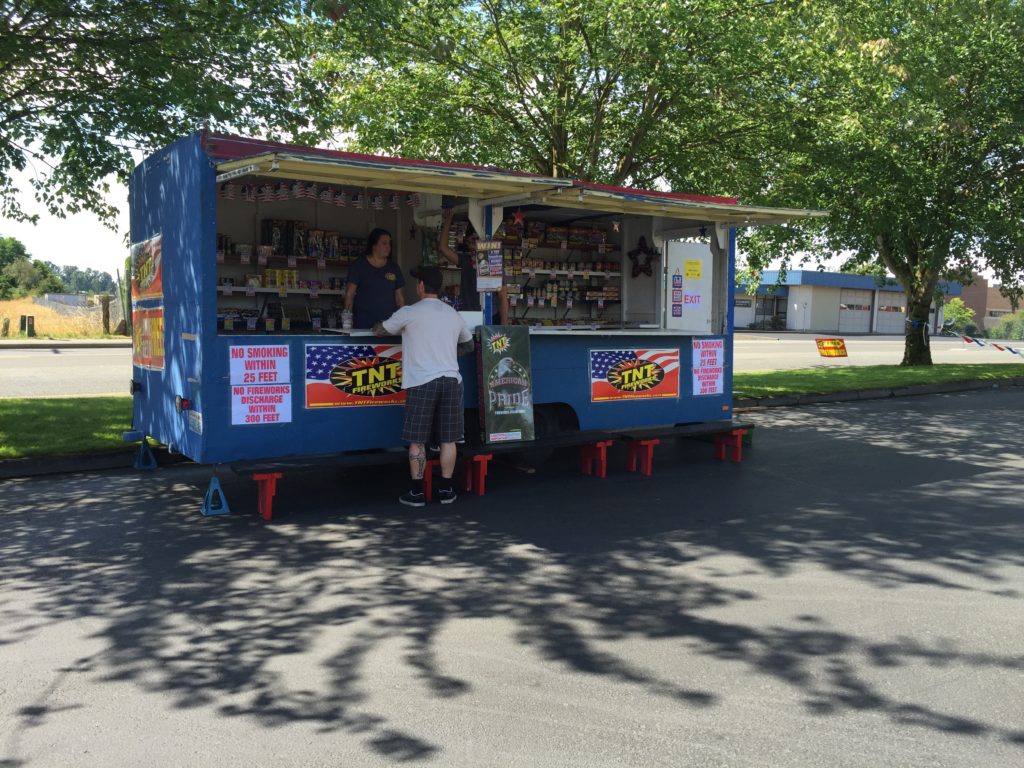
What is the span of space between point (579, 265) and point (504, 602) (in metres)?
7.01

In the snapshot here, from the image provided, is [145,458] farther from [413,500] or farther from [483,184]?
[483,184]

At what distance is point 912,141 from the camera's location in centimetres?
1527

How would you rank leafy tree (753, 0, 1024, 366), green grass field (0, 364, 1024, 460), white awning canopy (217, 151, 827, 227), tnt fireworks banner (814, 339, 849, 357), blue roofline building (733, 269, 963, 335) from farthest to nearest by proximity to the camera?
blue roofline building (733, 269, 963, 335) < tnt fireworks banner (814, 339, 849, 357) < leafy tree (753, 0, 1024, 366) < green grass field (0, 364, 1024, 460) < white awning canopy (217, 151, 827, 227)

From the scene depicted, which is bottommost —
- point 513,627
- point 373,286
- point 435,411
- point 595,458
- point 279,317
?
point 513,627

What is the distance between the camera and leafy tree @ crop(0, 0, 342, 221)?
8.87 meters

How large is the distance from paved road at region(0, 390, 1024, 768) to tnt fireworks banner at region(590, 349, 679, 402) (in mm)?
1428

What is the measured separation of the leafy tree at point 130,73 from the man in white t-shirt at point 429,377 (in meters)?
4.06

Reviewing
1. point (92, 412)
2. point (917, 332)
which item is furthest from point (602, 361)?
point (917, 332)

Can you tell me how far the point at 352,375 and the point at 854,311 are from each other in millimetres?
61809

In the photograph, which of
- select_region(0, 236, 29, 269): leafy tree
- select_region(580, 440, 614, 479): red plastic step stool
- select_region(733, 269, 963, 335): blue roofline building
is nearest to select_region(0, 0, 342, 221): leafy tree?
select_region(580, 440, 614, 479): red plastic step stool

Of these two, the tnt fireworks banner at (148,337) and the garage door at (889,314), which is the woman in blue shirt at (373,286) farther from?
the garage door at (889,314)

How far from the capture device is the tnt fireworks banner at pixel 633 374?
8750mm

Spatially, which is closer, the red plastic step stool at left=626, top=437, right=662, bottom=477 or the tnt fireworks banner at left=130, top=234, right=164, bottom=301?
the tnt fireworks banner at left=130, top=234, right=164, bottom=301

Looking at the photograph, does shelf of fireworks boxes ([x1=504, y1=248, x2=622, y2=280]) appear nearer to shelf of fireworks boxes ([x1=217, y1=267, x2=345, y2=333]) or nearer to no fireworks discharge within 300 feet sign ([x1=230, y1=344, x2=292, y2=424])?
shelf of fireworks boxes ([x1=217, y1=267, x2=345, y2=333])
